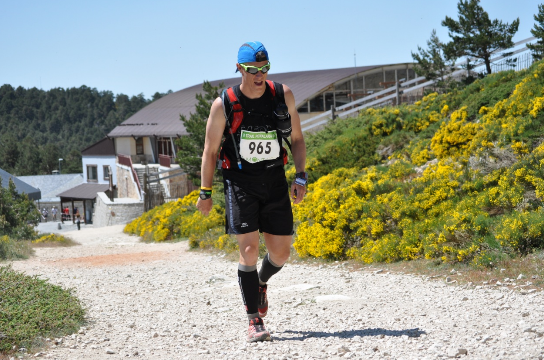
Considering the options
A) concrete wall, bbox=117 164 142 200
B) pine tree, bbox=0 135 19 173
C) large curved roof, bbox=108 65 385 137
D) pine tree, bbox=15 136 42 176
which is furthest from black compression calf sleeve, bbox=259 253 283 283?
pine tree, bbox=0 135 19 173

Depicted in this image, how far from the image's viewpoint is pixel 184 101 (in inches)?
1976

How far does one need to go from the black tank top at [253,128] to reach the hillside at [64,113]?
113454 millimetres

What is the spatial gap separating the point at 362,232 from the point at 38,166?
87.7 m

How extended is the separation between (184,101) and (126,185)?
399 inches

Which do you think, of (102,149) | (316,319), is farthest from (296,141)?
(102,149)

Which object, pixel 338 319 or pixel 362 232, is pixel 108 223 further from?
A: pixel 338 319

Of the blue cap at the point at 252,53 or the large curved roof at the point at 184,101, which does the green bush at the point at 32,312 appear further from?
the large curved roof at the point at 184,101

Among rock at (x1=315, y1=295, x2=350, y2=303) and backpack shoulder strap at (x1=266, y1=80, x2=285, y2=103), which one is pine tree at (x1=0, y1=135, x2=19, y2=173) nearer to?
rock at (x1=315, y1=295, x2=350, y2=303)

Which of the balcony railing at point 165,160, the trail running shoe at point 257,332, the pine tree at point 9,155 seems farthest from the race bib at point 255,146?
the pine tree at point 9,155

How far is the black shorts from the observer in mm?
4578

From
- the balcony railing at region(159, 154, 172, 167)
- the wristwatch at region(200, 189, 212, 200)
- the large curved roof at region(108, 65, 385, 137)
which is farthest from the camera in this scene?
the balcony railing at region(159, 154, 172, 167)

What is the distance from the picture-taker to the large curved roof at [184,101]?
3875cm

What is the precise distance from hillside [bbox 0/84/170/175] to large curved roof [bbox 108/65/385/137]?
213 feet

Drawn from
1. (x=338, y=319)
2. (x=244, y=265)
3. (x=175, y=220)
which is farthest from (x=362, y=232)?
(x=175, y=220)
